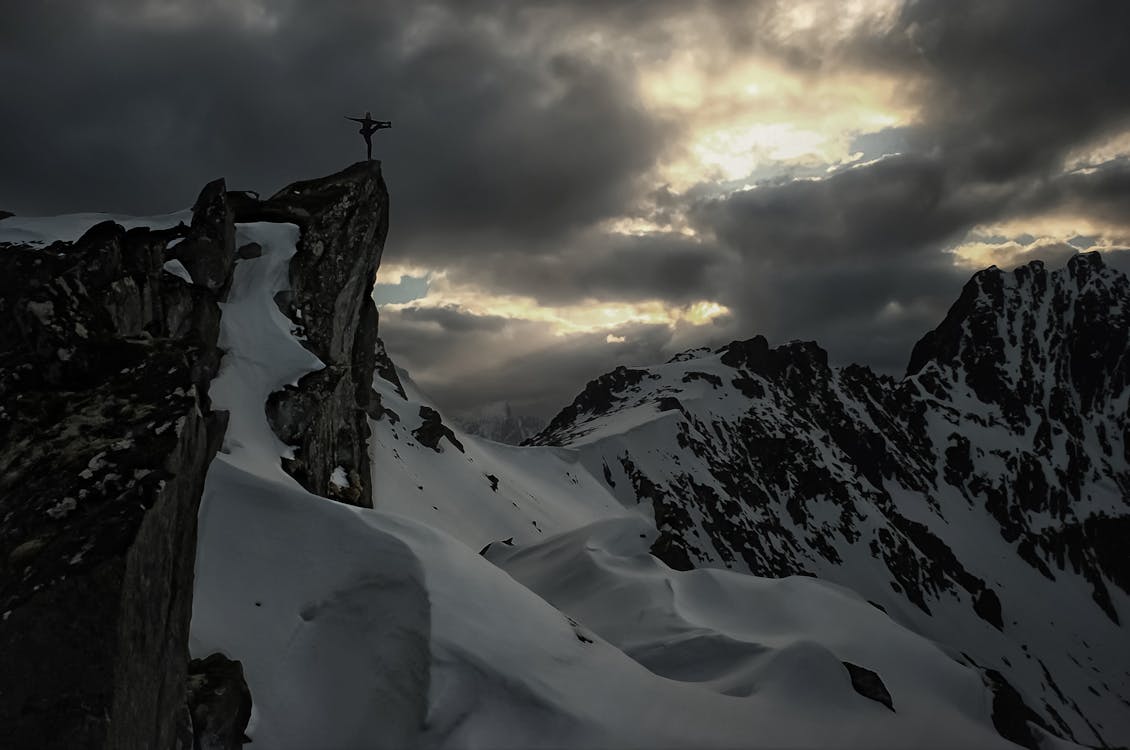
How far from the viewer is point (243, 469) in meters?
19.0

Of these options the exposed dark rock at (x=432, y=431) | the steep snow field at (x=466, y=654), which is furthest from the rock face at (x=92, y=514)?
the exposed dark rock at (x=432, y=431)

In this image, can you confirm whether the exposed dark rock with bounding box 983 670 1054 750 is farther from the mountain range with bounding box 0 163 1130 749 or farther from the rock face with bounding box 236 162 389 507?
the rock face with bounding box 236 162 389 507

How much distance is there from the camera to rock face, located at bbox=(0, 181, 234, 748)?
7.44 m

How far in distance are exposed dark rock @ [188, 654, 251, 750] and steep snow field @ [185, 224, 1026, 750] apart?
867 mm

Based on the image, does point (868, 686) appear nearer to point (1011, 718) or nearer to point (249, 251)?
point (1011, 718)

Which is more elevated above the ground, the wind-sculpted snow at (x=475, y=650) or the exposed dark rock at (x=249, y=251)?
the exposed dark rock at (x=249, y=251)

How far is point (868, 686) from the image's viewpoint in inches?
768

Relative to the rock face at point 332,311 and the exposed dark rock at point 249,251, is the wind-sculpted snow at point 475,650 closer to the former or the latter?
the rock face at point 332,311

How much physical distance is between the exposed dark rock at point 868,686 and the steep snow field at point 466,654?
0.73 feet

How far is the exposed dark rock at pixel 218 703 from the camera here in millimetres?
11195

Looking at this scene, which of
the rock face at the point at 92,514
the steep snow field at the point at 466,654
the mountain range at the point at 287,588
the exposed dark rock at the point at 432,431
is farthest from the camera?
the exposed dark rock at the point at 432,431

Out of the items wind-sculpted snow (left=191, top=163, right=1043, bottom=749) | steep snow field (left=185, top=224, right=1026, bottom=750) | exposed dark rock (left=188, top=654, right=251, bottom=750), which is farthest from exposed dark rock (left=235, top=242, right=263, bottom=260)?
exposed dark rock (left=188, top=654, right=251, bottom=750)

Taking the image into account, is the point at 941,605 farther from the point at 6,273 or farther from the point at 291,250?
the point at 6,273

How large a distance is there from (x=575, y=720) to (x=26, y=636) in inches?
379
